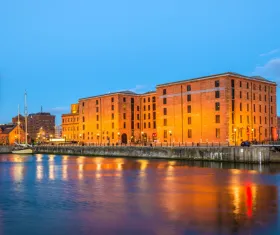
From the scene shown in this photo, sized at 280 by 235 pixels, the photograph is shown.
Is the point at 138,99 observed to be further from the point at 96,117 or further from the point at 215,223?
the point at 215,223

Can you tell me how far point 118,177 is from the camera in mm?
53906

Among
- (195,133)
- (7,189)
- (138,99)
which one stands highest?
(138,99)

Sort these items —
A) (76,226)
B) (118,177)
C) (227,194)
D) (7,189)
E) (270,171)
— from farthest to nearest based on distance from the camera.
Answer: (270,171)
(118,177)
(7,189)
(227,194)
(76,226)

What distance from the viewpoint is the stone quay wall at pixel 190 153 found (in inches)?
2692

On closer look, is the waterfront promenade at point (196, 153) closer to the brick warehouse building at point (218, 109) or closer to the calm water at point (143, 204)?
the brick warehouse building at point (218, 109)

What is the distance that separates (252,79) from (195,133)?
20.1 m

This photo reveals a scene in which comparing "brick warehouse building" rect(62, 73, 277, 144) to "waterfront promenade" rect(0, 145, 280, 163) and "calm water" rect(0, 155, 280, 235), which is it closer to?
"waterfront promenade" rect(0, 145, 280, 163)

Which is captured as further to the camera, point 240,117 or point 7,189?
point 240,117

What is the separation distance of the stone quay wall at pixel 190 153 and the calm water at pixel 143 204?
13.6 m

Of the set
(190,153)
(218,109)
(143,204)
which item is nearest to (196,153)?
(190,153)

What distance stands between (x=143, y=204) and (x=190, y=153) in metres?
48.1

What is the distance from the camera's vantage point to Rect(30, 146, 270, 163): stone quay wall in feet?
224

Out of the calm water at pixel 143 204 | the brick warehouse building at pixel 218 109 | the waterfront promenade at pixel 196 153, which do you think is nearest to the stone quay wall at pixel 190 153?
the waterfront promenade at pixel 196 153

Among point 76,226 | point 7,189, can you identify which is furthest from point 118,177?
point 76,226
